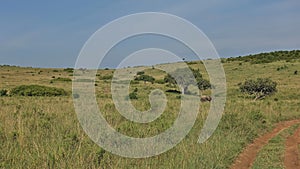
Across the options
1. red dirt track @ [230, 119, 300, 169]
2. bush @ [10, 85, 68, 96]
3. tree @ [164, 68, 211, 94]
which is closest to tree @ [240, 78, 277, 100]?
tree @ [164, 68, 211, 94]

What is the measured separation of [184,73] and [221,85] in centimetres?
473

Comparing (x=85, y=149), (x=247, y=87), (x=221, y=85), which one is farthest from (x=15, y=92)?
(x=85, y=149)

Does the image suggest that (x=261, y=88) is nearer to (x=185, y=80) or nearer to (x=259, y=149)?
(x=185, y=80)

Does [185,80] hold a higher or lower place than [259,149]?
higher

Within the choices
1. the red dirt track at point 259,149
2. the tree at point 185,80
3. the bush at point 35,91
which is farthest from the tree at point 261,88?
the red dirt track at point 259,149

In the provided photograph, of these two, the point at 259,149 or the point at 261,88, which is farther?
the point at 261,88

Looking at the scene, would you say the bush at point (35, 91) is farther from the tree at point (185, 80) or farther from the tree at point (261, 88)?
the tree at point (261, 88)

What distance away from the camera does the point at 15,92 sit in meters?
36.6

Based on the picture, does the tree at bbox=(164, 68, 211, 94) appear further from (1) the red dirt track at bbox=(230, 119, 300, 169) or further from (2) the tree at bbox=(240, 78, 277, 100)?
(1) the red dirt track at bbox=(230, 119, 300, 169)

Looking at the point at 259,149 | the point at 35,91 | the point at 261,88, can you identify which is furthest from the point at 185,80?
A: the point at 259,149

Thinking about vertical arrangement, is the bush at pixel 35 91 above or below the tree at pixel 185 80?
below

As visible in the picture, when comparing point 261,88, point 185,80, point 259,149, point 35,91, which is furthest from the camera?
point 185,80

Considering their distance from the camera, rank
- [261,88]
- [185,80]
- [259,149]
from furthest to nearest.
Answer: [185,80]
[261,88]
[259,149]

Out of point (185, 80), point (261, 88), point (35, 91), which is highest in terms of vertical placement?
point (185, 80)
